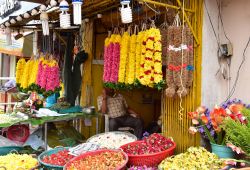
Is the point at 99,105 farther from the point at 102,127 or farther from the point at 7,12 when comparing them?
the point at 7,12

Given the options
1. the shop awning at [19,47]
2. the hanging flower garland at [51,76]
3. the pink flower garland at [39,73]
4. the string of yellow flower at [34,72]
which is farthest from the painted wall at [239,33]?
the shop awning at [19,47]

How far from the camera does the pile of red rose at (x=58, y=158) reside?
162 inches

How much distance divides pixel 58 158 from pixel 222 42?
9.60ft

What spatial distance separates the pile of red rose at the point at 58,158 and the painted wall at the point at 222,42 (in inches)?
82.7

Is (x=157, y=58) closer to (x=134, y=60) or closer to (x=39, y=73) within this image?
(x=134, y=60)

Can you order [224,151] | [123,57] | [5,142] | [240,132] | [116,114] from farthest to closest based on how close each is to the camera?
1. [116,114]
2. [5,142]
3. [123,57]
4. [224,151]
5. [240,132]

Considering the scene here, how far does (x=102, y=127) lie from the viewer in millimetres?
7301

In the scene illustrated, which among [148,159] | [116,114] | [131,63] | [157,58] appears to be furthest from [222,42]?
[116,114]

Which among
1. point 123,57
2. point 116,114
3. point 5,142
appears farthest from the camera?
point 116,114

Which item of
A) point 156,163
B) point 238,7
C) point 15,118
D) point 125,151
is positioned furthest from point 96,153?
point 238,7

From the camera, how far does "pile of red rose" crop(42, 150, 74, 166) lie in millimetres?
4125

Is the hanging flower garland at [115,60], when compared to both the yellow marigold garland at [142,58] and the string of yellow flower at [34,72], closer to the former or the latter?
the yellow marigold garland at [142,58]

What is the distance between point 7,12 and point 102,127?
4.40 metres

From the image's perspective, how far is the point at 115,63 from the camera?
4.54 m
